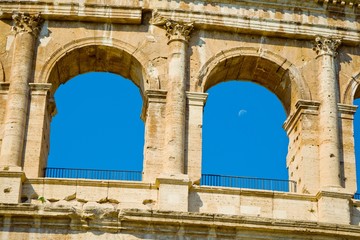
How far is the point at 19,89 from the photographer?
21.2 metres

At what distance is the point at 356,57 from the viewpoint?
2277 cm

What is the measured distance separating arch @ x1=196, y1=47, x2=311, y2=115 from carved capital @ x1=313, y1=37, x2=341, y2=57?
27.4 inches

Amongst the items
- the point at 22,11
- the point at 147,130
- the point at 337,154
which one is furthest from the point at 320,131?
the point at 22,11

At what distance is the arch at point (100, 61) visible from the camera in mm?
21750

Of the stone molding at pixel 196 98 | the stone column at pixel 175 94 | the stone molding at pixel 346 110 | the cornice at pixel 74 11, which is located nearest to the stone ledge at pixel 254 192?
the stone column at pixel 175 94

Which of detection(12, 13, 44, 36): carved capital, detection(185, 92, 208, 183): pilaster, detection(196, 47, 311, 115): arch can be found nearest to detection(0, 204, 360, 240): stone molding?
detection(185, 92, 208, 183): pilaster

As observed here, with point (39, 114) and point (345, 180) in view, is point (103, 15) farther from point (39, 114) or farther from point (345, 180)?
point (345, 180)

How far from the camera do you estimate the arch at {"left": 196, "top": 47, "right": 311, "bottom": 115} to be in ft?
72.3

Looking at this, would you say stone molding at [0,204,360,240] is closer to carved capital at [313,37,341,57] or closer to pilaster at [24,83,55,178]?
pilaster at [24,83,55,178]

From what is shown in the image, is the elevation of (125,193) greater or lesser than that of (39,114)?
lesser

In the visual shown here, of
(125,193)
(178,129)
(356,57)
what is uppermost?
(356,57)

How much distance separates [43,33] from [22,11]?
66cm

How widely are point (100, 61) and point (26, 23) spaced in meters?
1.85

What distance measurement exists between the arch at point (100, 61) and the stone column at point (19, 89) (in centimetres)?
43
